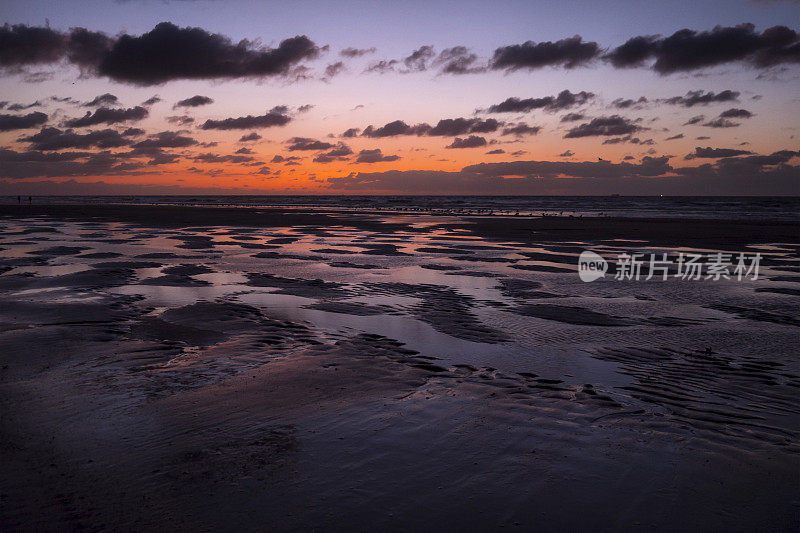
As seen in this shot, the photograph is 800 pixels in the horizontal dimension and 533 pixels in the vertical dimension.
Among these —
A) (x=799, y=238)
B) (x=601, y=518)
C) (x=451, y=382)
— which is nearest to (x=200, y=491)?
(x=601, y=518)

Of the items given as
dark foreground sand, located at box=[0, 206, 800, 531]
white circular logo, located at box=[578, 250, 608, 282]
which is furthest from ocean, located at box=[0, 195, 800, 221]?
dark foreground sand, located at box=[0, 206, 800, 531]

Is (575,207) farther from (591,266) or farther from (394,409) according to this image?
(394,409)

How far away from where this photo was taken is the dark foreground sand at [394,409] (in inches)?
165

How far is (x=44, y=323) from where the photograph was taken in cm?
999

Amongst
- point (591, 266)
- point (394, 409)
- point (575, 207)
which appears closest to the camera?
point (394, 409)

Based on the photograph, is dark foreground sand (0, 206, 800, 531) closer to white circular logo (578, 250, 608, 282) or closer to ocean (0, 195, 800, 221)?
white circular logo (578, 250, 608, 282)

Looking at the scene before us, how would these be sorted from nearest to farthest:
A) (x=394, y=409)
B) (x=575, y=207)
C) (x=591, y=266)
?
(x=394, y=409)
(x=591, y=266)
(x=575, y=207)

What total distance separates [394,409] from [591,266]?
1558 centimetres

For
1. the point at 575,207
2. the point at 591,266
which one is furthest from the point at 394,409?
the point at 575,207

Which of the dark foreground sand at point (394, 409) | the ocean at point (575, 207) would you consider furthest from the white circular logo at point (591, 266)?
the ocean at point (575, 207)

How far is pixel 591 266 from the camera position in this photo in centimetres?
1977

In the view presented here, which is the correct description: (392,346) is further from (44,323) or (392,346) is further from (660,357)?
(44,323)

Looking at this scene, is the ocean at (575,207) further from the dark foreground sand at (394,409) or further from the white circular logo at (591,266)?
the dark foreground sand at (394,409)

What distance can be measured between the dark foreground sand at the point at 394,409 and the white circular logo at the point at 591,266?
3216 millimetres
